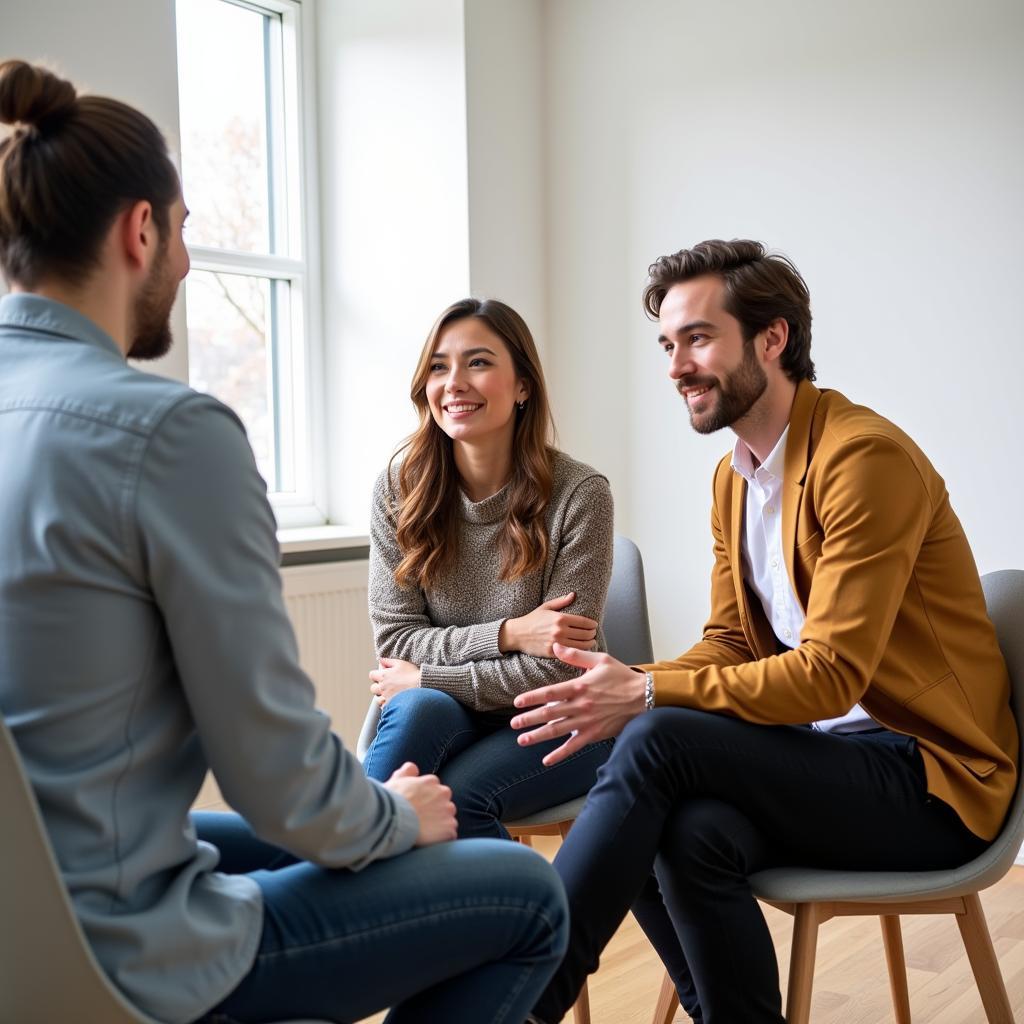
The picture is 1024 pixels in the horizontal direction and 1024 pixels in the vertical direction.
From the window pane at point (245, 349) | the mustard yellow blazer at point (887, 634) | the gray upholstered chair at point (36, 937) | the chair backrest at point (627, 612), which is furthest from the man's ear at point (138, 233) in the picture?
the window pane at point (245, 349)

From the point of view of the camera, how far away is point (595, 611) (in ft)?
6.90

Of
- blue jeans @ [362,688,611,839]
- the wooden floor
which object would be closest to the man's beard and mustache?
blue jeans @ [362,688,611,839]

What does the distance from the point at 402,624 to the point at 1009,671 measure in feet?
3.43

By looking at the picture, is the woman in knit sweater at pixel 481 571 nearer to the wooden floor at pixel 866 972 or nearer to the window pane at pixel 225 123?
the wooden floor at pixel 866 972

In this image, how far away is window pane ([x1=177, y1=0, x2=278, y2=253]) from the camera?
3.48 m

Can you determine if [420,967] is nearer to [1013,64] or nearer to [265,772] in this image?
[265,772]

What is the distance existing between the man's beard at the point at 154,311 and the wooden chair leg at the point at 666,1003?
142 centimetres

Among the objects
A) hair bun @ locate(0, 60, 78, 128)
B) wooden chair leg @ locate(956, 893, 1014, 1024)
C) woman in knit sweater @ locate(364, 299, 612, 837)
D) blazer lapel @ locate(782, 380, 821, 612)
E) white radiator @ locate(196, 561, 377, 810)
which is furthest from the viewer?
white radiator @ locate(196, 561, 377, 810)

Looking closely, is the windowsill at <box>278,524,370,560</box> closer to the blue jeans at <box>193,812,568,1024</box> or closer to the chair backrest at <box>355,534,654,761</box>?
the chair backrest at <box>355,534,654,761</box>

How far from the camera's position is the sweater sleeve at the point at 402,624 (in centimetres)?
208

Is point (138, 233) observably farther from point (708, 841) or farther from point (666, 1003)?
point (666, 1003)

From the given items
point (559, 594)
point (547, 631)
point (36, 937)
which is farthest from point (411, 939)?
point (559, 594)

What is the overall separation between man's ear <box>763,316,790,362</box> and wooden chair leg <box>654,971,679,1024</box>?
3.52 feet

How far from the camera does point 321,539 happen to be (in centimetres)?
332
